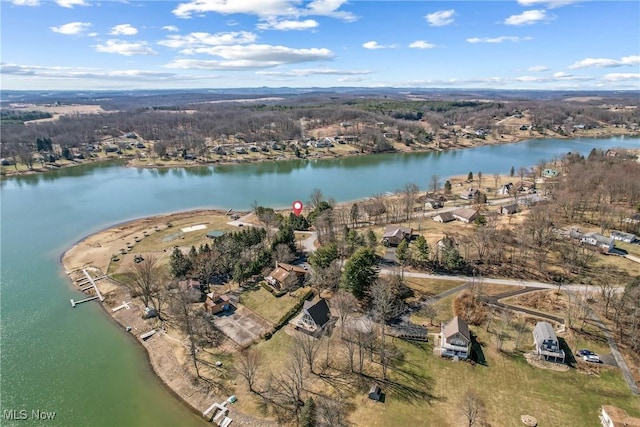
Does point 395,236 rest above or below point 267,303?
above

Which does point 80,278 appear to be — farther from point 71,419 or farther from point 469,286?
point 469,286

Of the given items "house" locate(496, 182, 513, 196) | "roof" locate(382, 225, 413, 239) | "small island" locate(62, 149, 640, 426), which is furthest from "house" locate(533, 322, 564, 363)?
"house" locate(496, 182, 513, 196)

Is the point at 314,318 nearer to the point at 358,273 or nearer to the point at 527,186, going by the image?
the point at 358,273

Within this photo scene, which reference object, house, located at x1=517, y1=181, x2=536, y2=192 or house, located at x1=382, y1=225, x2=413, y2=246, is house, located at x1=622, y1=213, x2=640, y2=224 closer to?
house, located at x1=517, y1=181, x2=536, y2=192

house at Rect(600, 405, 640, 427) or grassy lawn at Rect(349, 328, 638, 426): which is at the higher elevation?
house at Rect(600, 405, 640, 427)

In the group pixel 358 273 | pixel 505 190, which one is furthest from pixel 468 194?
pixel 358 273

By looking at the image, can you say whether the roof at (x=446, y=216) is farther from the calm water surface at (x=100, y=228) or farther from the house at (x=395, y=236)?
Answer: the calm water surface at (x=100, y=228)
